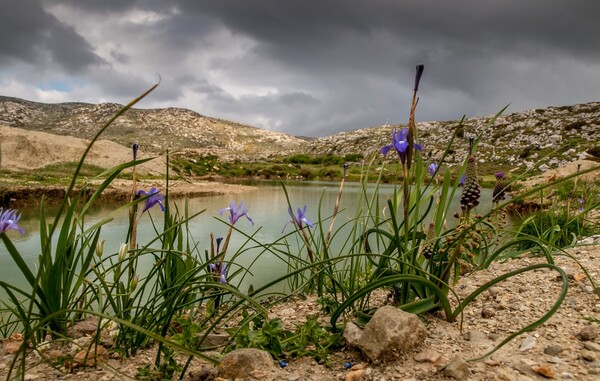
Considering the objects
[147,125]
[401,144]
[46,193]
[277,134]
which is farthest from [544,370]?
[277,134]

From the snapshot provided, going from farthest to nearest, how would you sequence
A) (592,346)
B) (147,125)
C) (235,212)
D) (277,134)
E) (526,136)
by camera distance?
(277,134) → (147,125) → (526,136) → (235,212) → (592,346)

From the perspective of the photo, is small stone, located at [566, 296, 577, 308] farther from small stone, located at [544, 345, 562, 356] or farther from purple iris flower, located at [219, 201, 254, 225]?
purple iris flower, located at [219, 201, 254, 225]

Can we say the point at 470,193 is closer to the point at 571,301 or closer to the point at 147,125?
the point at 571,301

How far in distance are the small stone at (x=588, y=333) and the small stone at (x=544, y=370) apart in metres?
0.31

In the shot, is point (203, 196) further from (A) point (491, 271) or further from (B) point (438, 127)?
(B) point (438, 127)

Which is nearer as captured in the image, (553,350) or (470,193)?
(553,350)

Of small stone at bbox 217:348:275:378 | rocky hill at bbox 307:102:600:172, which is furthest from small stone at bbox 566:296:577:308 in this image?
rocky hill at bbox 307:102:600:172

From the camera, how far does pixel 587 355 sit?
4.43 ft

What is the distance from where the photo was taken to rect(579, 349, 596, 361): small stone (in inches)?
52.7

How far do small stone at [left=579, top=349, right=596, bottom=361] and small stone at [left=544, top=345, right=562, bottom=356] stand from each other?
69 millimetres

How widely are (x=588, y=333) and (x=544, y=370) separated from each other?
366 mm

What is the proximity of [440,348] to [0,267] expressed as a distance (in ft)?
15.0

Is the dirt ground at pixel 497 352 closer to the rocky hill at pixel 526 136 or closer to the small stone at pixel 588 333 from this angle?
the small stone at pixel 588 333

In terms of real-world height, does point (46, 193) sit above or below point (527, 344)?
below
